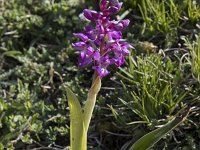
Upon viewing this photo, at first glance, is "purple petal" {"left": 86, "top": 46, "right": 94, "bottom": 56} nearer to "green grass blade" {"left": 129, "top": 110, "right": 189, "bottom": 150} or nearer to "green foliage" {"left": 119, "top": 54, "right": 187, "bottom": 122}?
"green grass blade" {"left": 129, "top": 110, "right": 189, "bottom": 150}

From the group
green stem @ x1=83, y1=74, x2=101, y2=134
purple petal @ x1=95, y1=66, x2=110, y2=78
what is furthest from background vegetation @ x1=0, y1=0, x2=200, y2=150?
purple petal @ x1=95, y1=66, x2=110, y2=78

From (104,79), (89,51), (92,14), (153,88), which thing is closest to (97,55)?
(89,51)

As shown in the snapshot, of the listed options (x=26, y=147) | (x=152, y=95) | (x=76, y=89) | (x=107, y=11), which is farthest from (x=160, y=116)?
(x=107, y=11)

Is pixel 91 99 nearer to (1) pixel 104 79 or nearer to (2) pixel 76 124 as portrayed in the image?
(2) pixel 76 124

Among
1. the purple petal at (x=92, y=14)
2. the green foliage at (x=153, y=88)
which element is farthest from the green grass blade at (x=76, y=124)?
the green foliage at (x=153, y=88)

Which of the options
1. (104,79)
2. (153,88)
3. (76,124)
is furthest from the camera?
(104,79)
